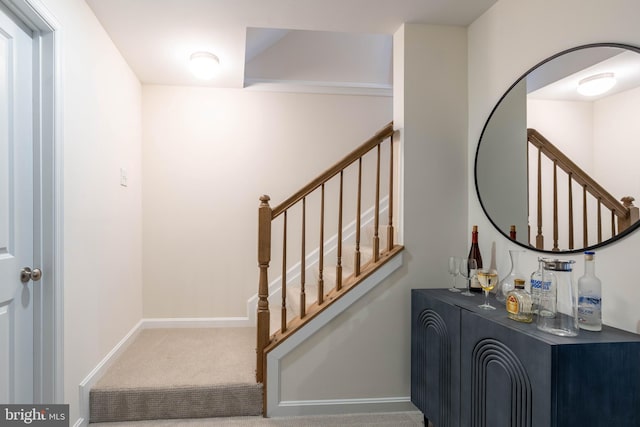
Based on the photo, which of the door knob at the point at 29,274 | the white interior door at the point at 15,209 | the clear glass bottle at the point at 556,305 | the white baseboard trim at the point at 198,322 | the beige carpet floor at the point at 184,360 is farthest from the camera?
the white baseboard trim at the point at 198,322

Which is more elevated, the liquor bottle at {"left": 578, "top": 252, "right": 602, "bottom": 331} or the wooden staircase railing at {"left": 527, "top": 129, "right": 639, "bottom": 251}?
the wooden staircase railing at {"left": 527, "top": 129, "right": 639, "bottom": 251}

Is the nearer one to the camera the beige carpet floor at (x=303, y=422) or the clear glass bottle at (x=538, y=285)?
the clear glass bottle at (x=538, y=285)

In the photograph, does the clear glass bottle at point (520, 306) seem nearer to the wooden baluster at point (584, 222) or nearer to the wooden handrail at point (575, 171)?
the wooden baluster at point (584, 222)

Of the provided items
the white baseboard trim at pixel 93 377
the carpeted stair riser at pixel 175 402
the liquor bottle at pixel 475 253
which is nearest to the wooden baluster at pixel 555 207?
the liquor bottle at pixel 475 253

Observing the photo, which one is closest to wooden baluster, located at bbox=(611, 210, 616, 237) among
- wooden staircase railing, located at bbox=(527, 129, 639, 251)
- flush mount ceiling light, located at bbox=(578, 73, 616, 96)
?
wooden staircase railing, located at bbox=(527, 129, 639, 251)

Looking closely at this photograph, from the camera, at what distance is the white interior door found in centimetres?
141

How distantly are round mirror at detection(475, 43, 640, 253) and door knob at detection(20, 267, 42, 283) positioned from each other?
2.22 m

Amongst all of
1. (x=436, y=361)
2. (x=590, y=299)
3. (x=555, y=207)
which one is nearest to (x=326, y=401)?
(x=436, y=361)

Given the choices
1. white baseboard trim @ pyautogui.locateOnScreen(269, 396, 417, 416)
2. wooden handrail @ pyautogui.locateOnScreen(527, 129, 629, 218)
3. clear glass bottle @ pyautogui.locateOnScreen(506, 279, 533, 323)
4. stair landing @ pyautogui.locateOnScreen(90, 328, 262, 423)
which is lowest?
white baseboard trim @ pyautogui.locateOnScreen(269, 396, 417, 416)

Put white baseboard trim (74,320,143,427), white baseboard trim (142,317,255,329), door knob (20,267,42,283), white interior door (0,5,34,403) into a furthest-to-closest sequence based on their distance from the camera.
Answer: white baseboard trim (142,317,255,329), white baseboard trim (74,320,143,427), door knob (20,267,42,283), white interior door (0,5,34,403)

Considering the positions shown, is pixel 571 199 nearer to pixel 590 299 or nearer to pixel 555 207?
pixel 555 207

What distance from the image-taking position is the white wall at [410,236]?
2.16 metres

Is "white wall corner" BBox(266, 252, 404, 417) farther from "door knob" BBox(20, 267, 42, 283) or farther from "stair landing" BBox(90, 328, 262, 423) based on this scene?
"door knob" BBox(20, 267, 42, 283)

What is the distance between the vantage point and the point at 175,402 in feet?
6.85
